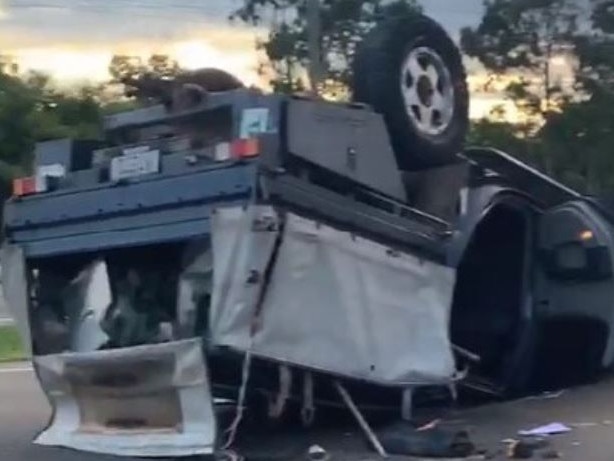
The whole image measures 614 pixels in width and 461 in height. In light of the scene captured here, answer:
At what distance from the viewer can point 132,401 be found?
9.89 meters

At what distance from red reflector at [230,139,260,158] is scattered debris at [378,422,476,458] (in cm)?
191

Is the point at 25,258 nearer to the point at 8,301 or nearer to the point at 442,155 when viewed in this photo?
the point at 8,301

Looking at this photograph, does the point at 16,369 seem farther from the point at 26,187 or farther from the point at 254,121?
the point at 254,121

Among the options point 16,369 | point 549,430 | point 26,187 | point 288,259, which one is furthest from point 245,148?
point 16,369

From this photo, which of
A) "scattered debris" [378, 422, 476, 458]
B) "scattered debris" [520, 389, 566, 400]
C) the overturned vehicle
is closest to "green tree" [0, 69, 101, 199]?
"scattered debris" [520, 389, 566, 400]

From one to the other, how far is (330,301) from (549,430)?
5.65ft

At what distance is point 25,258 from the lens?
10.3 meters

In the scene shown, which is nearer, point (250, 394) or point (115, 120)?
point (250, 394)

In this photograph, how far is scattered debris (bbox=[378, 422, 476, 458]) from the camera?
368 inches

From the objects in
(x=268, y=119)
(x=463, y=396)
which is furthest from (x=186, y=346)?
(x=463, y=396)

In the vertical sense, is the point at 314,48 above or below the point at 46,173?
below

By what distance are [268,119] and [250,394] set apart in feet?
5.26

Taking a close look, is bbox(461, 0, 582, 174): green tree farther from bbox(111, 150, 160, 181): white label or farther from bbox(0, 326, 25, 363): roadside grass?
bbox(111, 150, 160, 181): white label

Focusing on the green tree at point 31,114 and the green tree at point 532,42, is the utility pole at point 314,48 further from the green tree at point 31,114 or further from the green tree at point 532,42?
the green tree at point 31,114
